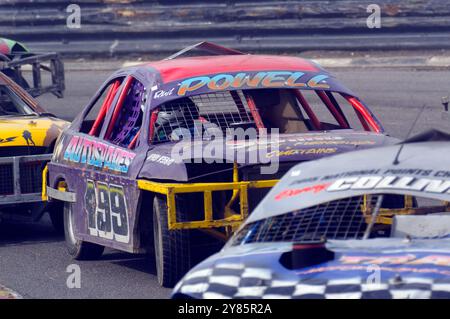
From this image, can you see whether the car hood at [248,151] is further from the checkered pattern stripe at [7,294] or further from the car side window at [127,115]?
the checkered pattern stripe at [7,294]

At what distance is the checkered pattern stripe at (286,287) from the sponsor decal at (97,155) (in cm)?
325

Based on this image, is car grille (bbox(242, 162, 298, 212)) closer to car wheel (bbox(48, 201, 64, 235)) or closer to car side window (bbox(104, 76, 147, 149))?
car side window (bbox(104, 76, 147, 149))

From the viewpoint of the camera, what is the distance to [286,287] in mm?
4375

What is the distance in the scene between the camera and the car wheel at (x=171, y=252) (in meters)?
7.21

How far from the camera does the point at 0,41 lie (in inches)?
600

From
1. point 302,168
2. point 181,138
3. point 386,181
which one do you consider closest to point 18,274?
point 181,138

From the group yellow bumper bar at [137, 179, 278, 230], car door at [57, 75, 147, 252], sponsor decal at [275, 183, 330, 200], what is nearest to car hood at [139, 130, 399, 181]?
yellow bumper bar at [137, 179, 278, 230]

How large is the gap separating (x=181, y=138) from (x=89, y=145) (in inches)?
36.8

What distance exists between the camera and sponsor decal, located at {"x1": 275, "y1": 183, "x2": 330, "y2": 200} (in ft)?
15.8

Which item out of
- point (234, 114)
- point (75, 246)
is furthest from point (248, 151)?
point (75, 246)

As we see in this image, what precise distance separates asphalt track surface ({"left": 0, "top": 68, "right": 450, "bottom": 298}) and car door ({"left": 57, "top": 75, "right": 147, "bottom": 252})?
11.1 inches

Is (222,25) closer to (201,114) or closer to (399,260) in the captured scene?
(201,114)

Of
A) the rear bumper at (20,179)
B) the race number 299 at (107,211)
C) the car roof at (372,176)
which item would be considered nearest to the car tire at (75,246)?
the race number 299 at (107,211)

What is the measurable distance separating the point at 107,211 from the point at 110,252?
1.25 m
